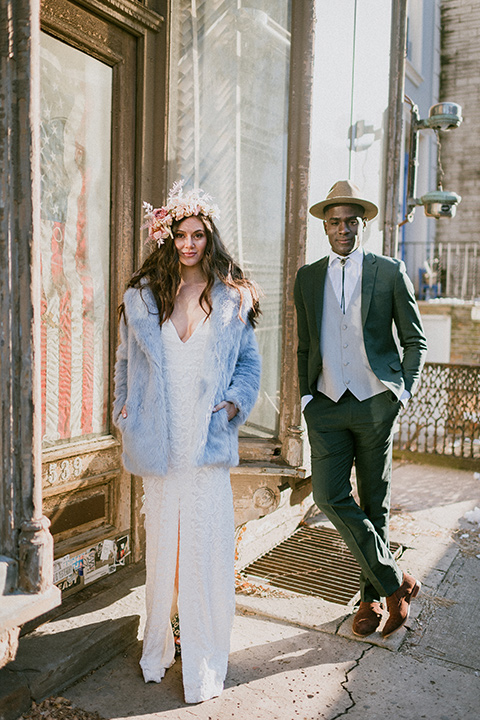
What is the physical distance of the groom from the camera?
3.51 meters

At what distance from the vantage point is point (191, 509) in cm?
303

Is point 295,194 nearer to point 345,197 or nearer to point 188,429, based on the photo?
point 345,197

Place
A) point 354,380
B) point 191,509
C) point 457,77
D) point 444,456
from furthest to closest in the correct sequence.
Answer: point 457,77, point 444,456, point 354,380, point 191,509

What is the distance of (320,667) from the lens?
130 inches

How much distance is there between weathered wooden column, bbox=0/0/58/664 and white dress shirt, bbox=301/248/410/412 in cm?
169

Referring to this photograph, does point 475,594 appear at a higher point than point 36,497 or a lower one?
lower

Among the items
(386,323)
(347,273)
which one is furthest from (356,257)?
(386,323)

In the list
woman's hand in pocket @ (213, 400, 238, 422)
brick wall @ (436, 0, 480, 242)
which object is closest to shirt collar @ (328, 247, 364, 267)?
woman's hand in pocket @ (213, 400, 238, 422)

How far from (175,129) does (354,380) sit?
6.55ft

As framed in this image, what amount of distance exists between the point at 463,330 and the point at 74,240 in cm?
985

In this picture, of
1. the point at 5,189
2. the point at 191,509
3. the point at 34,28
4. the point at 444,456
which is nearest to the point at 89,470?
the point at 191,509

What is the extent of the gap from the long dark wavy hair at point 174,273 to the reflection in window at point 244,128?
123 cm

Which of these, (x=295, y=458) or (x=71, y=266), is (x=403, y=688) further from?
(x=71, y=266)

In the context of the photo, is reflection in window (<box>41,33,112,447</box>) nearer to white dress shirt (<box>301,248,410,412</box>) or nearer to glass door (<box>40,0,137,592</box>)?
glass door (<box>40,0,137,592</box>)
